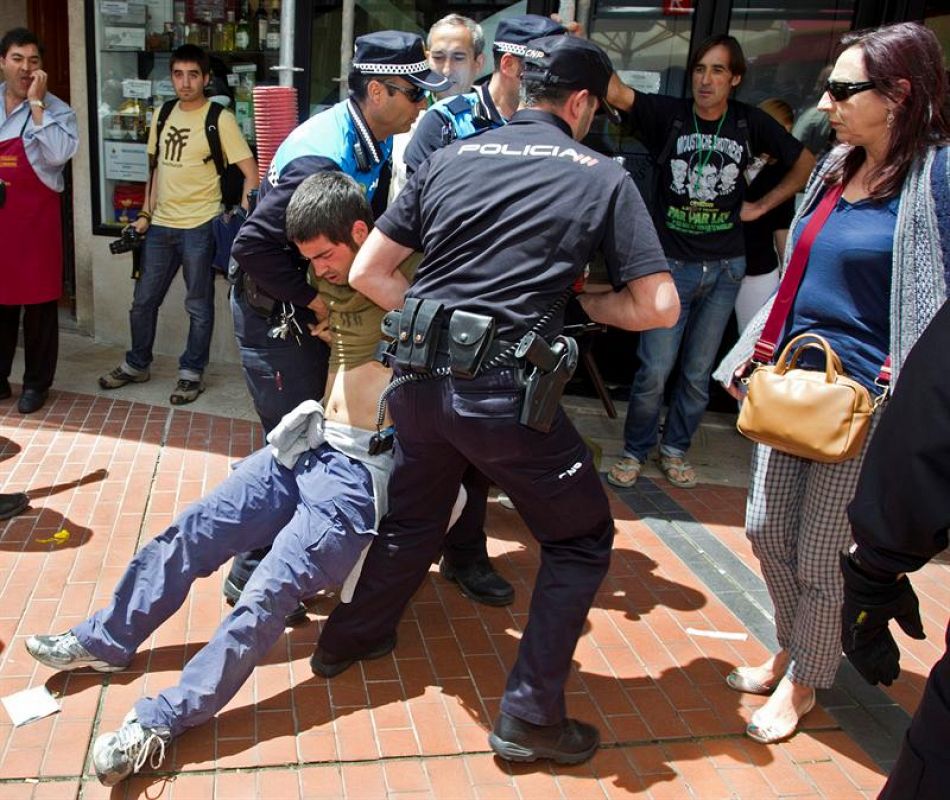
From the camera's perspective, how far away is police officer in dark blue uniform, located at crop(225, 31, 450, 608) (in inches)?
127

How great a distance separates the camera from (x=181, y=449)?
4926 mm

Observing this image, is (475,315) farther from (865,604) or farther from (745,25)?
(745,25)

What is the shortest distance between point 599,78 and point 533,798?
6.53 feet

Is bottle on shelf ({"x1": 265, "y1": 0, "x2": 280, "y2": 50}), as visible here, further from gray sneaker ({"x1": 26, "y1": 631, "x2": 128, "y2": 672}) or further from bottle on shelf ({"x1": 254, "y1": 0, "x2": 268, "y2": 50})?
gray sneaker ({"x1": 26, "y1": 631, "x2": 128, "y2": 672})

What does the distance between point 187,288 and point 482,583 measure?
303 centimetres

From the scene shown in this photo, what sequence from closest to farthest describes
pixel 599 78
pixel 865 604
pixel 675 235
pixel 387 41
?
pixel 865 604
pixel 599 78
pixel 387 41
pixel 675 235

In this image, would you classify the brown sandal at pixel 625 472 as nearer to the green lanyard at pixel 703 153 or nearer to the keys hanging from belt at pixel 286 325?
the green lanyard at pixel 703 153

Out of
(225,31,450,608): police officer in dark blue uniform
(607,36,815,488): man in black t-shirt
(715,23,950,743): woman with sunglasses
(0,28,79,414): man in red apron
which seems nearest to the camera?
(715,23,950,743): woman with sunglasses

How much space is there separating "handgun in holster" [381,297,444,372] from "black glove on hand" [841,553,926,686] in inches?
44.5

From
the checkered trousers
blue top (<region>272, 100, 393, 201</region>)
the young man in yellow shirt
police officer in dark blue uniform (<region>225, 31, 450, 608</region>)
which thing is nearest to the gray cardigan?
the checkered trousers

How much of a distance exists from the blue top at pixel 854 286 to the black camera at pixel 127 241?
413cm

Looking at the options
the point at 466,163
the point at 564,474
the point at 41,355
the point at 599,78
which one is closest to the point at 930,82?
the point at 599,78

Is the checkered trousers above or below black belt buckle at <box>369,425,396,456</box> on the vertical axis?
below

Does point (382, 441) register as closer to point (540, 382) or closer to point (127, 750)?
point (540, 382)
